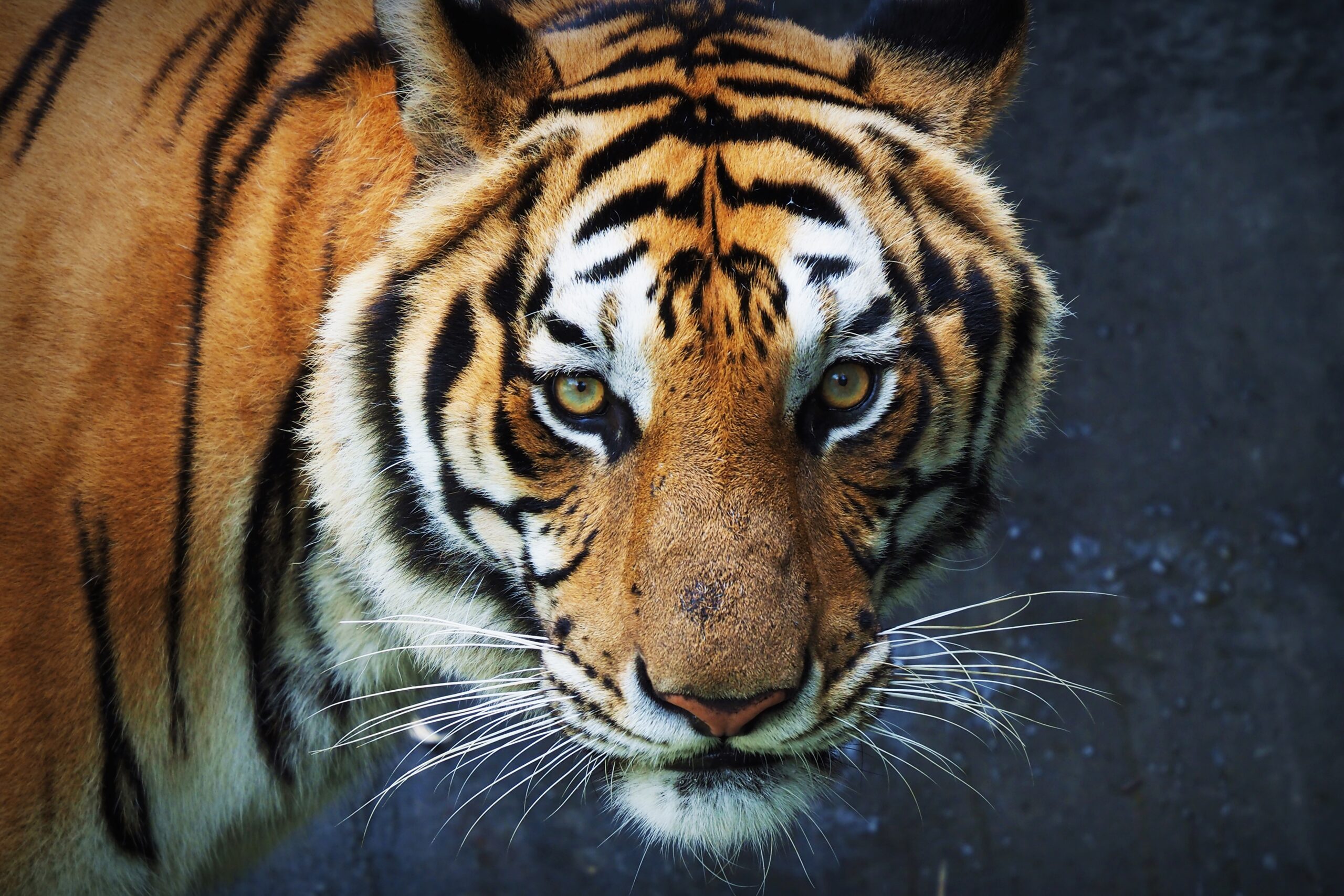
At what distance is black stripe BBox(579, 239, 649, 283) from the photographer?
987mm

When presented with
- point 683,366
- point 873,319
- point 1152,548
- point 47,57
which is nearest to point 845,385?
point 873,319

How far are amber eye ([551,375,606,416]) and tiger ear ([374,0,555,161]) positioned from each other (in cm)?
23

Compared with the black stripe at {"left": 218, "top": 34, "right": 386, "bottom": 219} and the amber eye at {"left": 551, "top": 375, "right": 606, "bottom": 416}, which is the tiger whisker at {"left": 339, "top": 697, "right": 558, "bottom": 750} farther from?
the black stripe at {"left": 218, "top": 34, "right": 386, "bottom": 219}

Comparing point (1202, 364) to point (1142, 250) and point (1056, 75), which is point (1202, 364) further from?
point (1056, 75)

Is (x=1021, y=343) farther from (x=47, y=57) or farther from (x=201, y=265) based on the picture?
(x=47, y=57)

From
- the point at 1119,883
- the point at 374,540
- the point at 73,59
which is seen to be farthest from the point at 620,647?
the point at 1119,883

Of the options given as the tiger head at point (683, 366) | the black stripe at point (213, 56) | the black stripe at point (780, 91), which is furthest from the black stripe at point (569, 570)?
the black stripe at point (213, 56)

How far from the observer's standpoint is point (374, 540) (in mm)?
1142

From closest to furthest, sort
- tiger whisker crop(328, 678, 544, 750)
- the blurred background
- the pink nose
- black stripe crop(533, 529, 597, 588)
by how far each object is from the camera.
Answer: the pink nose
black stripe crop(533, 529, 597, 588)
tiger whisker crop(328, 678, 544, 750)
the blurred background

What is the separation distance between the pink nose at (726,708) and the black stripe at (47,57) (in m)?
0.85

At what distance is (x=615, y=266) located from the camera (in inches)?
39.1

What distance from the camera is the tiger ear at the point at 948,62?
113 centimetres

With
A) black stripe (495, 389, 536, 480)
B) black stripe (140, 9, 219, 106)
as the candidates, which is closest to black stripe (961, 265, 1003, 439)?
black stripe (495, 389, 536, 480)

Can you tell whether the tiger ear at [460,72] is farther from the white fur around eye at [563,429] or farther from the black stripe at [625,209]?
the white fur around eye at [563,429]
